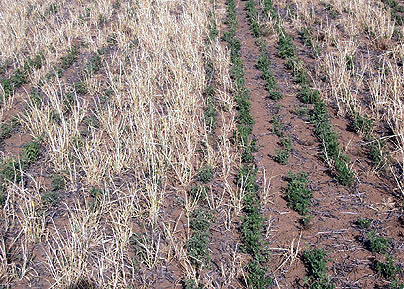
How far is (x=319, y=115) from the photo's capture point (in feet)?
27.0

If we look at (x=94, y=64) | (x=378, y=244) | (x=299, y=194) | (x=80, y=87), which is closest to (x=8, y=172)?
(x=80, y=87)

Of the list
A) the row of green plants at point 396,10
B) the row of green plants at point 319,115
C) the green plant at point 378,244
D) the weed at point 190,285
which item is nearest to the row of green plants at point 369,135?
the row of green plants at point 319,115

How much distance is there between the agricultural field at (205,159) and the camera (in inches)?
221

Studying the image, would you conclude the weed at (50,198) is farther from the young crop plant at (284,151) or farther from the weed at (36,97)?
the young crop plant at (284,151)

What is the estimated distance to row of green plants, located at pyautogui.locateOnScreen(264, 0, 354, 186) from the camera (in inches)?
275

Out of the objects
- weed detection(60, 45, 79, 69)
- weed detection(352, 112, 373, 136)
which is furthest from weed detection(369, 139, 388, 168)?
weed detection(60, 45, 79, 69)

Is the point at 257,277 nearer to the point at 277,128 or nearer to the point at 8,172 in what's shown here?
the point at 277,128

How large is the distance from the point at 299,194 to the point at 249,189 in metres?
0.65

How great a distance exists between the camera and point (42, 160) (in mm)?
7637

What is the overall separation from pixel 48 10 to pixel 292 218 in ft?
35.2

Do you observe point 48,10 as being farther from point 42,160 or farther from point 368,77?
point 368,77

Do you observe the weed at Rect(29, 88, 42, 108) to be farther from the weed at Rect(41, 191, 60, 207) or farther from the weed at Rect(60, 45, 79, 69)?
the weed at Rect(41, 191, 60, 207)

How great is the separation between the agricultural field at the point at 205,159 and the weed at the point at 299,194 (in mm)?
20

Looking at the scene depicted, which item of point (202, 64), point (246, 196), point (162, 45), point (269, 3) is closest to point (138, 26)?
point (162, 45)
